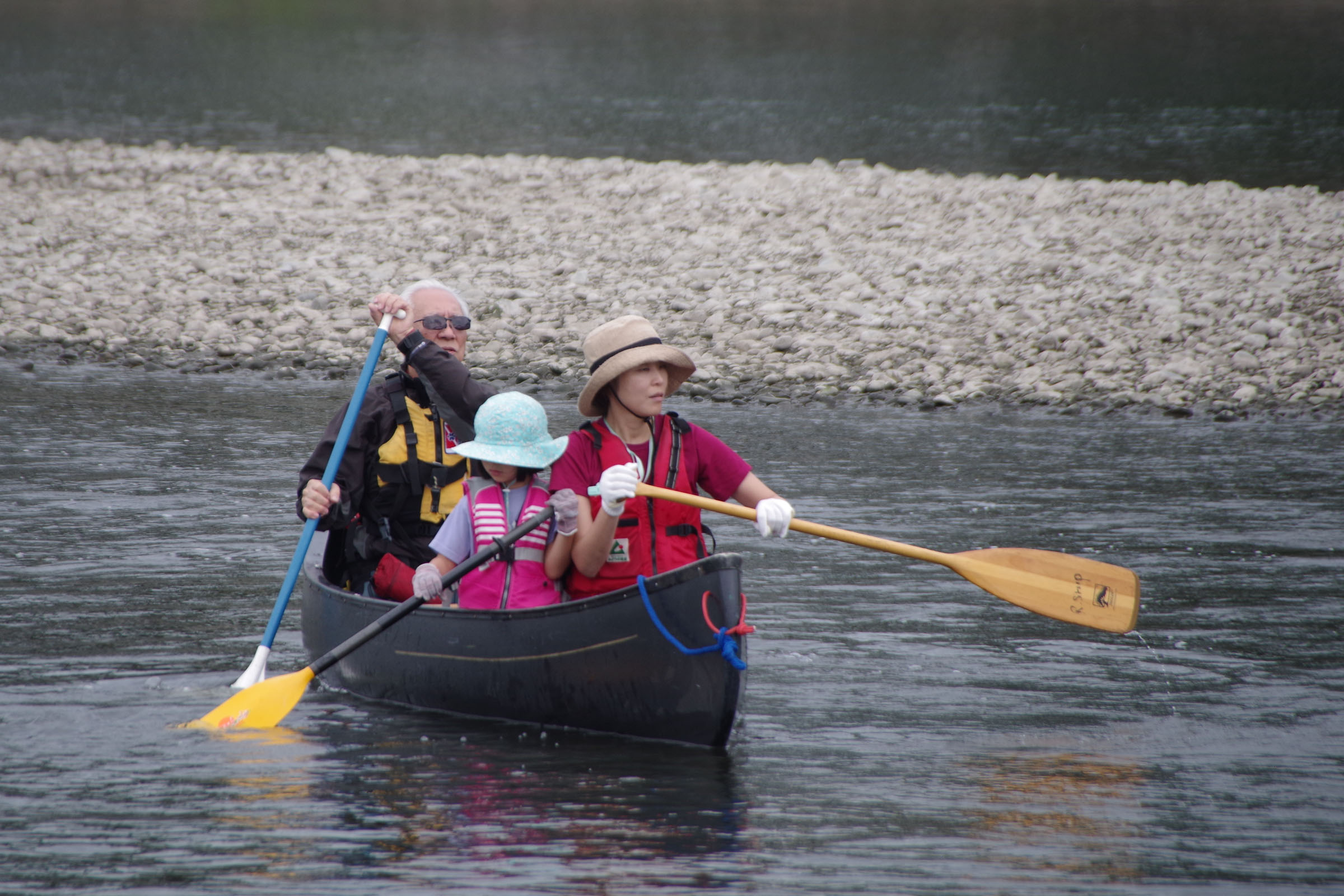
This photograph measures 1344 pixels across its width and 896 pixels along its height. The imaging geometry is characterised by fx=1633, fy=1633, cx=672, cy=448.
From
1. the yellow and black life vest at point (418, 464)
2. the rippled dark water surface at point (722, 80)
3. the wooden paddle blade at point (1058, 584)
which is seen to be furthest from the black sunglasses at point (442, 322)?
the rippled dark water surface at point (722, 80)

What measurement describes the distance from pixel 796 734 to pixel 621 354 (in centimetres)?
154

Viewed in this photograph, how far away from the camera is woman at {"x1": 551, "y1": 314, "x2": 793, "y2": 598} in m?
5.54

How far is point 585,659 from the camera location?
5723 millimetres

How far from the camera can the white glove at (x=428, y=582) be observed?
19.0ft

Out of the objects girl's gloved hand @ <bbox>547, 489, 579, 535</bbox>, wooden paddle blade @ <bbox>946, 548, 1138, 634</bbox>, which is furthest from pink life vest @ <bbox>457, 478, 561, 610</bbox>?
wooden paddle blade @ <bbox>946, 548, 1138, 634</bbox>

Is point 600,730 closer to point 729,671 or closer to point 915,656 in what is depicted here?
point 729,671

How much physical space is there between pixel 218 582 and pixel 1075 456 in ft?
20.9

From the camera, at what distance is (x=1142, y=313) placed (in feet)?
50.9

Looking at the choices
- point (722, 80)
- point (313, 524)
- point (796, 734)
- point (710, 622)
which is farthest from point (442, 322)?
point (722, 80)

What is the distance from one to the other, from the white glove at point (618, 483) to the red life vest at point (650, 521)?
1.12 ft

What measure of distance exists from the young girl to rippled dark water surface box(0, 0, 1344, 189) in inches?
853

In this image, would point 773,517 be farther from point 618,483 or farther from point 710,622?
point 618,483

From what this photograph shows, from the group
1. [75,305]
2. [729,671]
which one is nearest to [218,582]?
[729,671]

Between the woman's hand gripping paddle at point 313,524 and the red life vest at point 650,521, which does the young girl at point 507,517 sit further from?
the woman's hand gripping paddle at point 313,524
